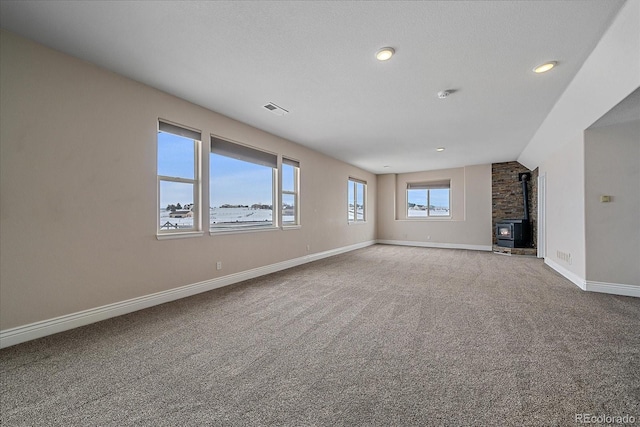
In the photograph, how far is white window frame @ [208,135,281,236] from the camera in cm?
403

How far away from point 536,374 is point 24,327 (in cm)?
409

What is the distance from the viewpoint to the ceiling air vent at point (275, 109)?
3693 millimetres

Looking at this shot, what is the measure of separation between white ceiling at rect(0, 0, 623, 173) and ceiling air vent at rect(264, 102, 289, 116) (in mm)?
102

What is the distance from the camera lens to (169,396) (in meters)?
1.59

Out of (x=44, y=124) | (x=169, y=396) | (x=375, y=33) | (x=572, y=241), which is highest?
(x=375, y=33)

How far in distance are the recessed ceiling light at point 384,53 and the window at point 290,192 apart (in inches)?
122

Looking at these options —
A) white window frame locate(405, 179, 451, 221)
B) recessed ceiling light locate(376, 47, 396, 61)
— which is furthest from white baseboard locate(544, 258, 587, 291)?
recessed ceiling light locate(376, 47, 396, 61)

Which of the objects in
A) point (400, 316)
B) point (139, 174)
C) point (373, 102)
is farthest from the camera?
point (373, 102)

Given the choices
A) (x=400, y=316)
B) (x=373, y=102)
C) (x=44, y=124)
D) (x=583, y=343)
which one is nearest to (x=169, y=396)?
(x=400, y=316)

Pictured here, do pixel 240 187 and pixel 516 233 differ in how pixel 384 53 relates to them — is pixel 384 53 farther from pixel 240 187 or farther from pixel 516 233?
pixel 516 233

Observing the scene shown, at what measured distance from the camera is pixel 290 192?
18.2 ft

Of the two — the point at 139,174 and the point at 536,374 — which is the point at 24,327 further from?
the point at 536,374

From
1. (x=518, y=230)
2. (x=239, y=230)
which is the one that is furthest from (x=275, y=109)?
(x=518, y=230)

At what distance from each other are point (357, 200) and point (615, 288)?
6.00m
